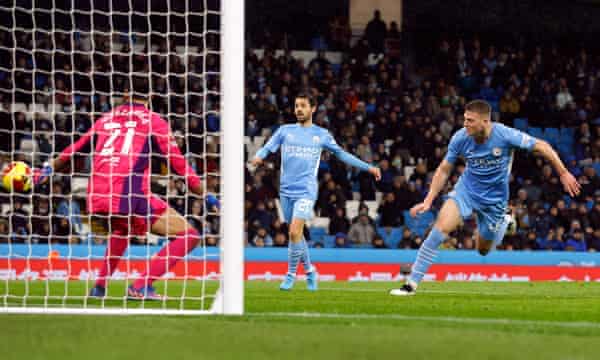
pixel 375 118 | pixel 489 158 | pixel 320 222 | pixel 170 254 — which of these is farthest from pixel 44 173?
pixel 375 118

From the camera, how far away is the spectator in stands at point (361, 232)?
20.1 meters

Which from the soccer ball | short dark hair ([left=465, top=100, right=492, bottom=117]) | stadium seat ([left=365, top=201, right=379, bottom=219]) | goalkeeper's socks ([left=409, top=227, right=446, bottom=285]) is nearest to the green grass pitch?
the soccer ball

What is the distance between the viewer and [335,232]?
802 inches

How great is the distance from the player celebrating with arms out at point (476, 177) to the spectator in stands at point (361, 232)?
359 inches

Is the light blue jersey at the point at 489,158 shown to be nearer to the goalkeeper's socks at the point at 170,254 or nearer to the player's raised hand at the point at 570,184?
the player's raised hand at the point at 570,184

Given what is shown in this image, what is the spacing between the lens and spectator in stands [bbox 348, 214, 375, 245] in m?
20.1

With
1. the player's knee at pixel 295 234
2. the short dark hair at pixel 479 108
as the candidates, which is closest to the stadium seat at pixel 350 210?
the player's knee at pixel 295 234

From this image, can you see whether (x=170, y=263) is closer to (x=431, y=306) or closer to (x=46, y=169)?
(x=46, y=169)

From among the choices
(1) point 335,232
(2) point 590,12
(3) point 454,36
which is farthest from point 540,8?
(1) point 335,232

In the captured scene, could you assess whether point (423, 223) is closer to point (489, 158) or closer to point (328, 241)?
point (328, 241)

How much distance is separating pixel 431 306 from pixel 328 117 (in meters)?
14.1

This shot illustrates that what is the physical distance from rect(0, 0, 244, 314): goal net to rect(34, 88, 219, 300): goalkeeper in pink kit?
0.31 feet

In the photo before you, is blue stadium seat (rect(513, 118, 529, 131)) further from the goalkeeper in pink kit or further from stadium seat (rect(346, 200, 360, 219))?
the goalkeeper in pink kit

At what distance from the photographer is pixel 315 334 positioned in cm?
594
